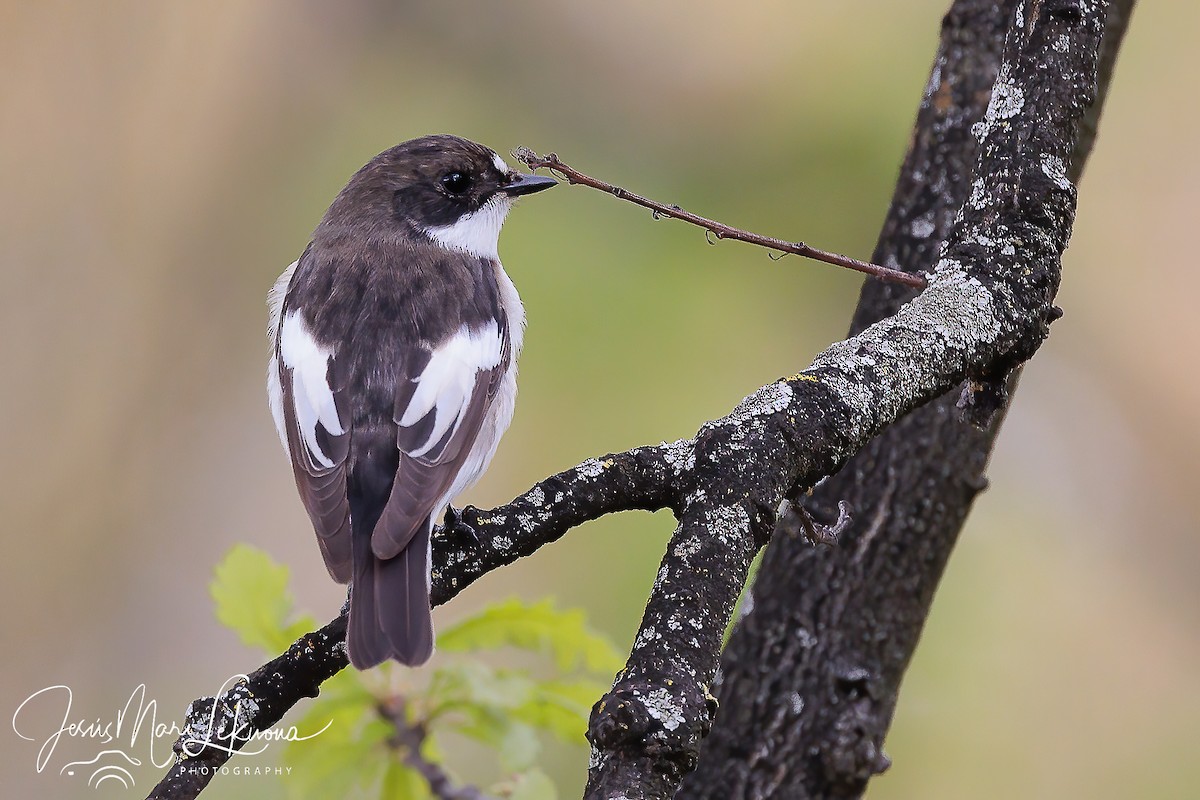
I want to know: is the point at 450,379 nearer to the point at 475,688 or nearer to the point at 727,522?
the point at 475,688

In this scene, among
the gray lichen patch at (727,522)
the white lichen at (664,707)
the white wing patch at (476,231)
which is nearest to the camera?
the white lichen at (664,707)

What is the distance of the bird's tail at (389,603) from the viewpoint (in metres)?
2.42

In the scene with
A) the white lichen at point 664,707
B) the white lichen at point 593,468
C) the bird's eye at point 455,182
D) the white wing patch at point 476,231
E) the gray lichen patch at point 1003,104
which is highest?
the bird's eye at point 455,182

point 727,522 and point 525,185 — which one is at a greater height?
point 525,185

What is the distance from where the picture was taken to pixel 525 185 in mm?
4145

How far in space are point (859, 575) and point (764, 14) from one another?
402 centimetres

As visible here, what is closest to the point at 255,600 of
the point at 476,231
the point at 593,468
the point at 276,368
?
the point at 593,468

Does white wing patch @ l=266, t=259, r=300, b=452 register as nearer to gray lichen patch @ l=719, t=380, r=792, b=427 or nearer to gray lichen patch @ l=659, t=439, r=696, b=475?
gray lichen patch @ l=659, t=439, r=696, b=475

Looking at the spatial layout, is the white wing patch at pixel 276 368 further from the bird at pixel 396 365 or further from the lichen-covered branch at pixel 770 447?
the lichen-covered branch at pixel 770 447

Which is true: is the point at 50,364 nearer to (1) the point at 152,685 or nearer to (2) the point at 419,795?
(1) the point at 152,685

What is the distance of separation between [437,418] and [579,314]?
2792mm

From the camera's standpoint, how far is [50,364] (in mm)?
6148

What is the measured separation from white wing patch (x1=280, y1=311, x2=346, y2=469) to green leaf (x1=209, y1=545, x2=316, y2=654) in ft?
1.12

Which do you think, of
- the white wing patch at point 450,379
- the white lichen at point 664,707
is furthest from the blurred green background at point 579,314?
the white lichen at point 664,707
